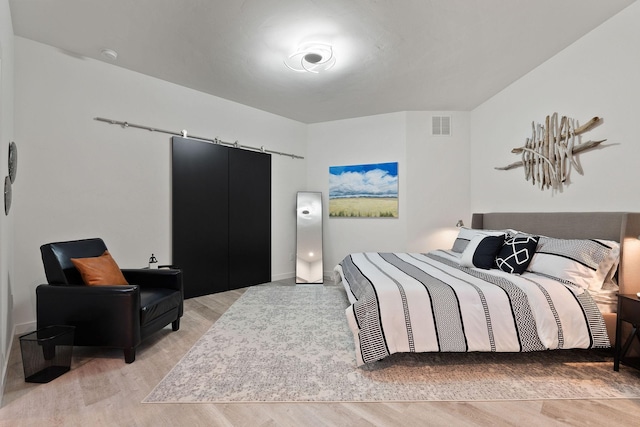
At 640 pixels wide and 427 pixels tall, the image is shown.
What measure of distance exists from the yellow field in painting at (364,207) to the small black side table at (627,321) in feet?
10.2

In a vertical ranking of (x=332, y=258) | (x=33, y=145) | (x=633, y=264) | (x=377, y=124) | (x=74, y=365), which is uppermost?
(x=377, y=124)

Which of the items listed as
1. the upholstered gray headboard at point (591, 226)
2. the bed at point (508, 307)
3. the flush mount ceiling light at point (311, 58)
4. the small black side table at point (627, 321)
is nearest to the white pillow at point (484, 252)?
the bed at point (508, 307)

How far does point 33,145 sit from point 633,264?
5.23 m

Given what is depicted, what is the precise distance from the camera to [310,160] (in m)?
5.79

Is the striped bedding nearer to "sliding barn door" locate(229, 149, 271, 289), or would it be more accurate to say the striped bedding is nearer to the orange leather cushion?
the orange leather cushion

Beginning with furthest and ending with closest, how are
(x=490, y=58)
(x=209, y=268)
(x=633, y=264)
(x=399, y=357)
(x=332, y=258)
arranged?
(x=332, y=258) < (x=209, y=268) < (x=490, y=58) < (x=399, y=357) < (x=633, y=264)

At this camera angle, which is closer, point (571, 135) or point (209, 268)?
point (571, 135)

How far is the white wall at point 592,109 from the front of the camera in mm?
2514

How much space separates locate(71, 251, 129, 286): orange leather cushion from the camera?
2549 millimetres

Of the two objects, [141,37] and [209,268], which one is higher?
[141,37]

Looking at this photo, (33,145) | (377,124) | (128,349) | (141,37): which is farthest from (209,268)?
(377,124)

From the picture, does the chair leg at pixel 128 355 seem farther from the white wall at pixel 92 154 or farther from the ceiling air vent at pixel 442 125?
the ceiling air vent at pixel 442 125

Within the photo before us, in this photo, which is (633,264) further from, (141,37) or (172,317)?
(141,37)

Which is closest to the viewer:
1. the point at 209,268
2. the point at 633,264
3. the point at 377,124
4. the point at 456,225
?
the point at 633,264
